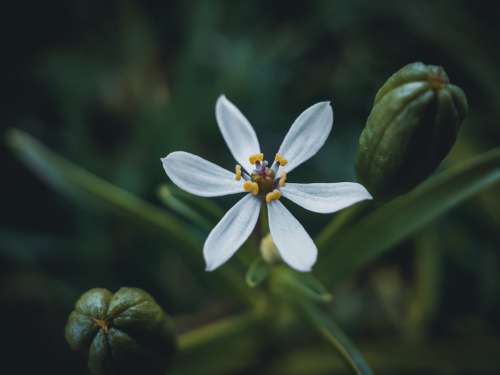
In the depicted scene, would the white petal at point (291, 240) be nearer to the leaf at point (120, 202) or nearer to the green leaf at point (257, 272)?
the green leaf at point (257, 272)

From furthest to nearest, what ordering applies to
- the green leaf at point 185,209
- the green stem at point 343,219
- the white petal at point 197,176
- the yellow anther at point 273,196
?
1. the green leaf at point 185,209
2. the green stem at point 343,219
3. the yellow anther at point 273,196
4. the white petal at point 197,176

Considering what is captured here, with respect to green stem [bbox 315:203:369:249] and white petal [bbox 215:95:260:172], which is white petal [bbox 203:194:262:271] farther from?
green stem [bbox 315:203:369:249]

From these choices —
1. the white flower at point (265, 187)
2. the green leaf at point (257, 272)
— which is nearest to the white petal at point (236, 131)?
the white flower at point (265, 187)

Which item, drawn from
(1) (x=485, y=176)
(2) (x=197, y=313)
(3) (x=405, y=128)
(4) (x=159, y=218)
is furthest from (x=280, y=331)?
(3) (x=405, y=128)

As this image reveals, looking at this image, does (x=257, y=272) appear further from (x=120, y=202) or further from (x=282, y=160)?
(x=120, y=202)

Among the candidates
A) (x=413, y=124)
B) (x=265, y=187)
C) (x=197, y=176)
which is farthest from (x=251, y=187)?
(x=413, y=124)

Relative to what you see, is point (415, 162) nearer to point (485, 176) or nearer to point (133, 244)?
point (485, 176)
